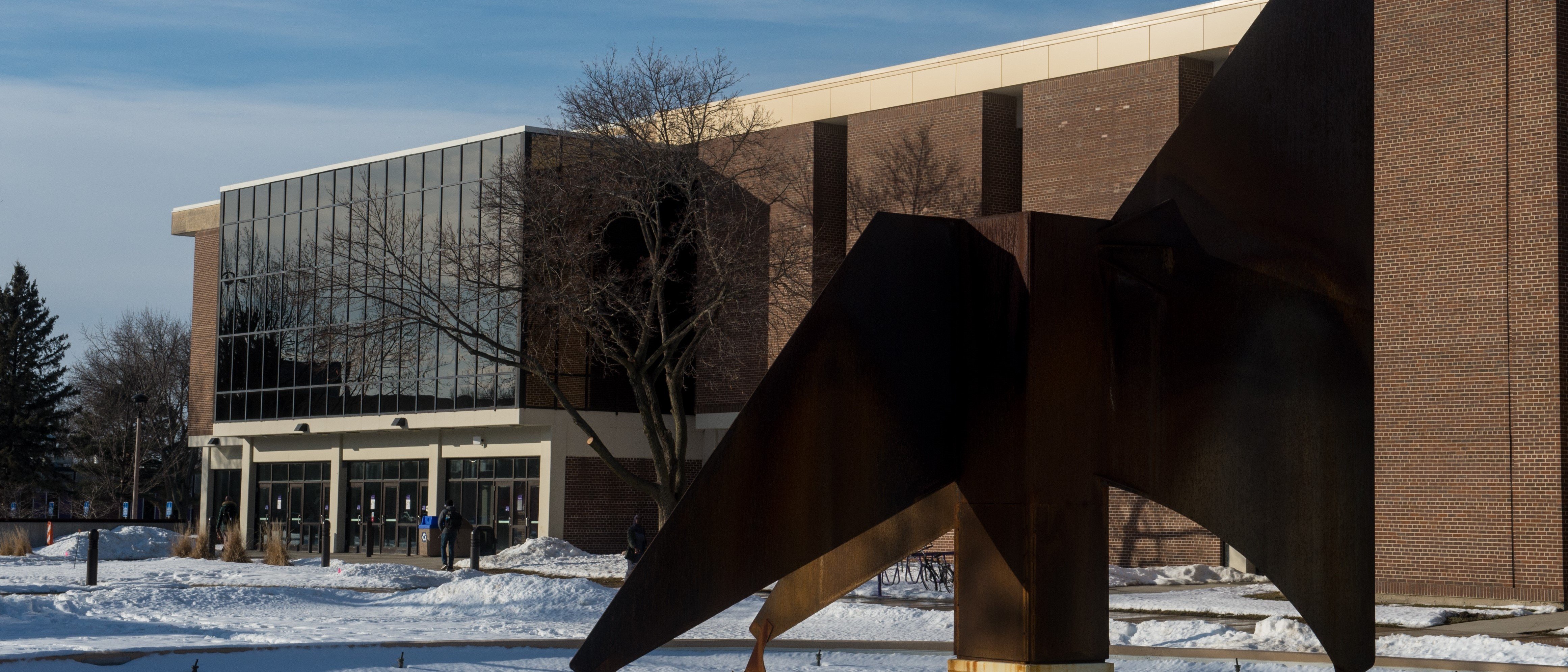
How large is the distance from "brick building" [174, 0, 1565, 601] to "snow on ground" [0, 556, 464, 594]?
872 cm

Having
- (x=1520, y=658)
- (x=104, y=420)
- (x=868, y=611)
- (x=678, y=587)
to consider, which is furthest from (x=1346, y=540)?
(x=104, y=420)

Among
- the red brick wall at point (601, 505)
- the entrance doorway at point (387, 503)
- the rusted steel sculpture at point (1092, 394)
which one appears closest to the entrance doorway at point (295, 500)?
the entrance doorway at point (387, 503)

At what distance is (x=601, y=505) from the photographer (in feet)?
127

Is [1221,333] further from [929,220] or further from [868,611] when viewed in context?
[868,611]

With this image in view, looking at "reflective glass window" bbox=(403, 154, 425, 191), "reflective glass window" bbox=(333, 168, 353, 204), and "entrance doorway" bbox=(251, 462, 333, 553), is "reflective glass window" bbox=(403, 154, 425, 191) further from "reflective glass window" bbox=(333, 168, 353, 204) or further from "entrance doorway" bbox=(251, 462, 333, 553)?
"entrance doorway" bbox=(251, 462, 333, 553)

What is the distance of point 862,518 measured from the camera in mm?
6043

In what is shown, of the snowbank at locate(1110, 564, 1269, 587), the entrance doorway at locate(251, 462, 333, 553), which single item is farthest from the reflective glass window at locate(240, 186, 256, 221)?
the snowbank at locate(1110, 564, 1269, 587)

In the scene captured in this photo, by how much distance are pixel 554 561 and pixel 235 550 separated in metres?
6.67

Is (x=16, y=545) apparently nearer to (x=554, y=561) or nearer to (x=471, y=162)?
(x=554, y=561)

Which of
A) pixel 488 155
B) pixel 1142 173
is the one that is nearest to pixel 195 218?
pixel 488 155

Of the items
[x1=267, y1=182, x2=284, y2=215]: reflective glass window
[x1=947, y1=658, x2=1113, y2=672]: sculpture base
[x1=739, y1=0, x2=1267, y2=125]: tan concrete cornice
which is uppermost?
[x1=739, y1=0, x2=1267, y2=125]: tan concrete cornice

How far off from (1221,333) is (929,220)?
1.34 m

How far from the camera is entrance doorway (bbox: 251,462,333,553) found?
44188 millimetres

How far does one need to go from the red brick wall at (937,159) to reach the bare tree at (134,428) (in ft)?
124
